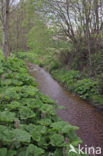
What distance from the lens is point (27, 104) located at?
378 cm

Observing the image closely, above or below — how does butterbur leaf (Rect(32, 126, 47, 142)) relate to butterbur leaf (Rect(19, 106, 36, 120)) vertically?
below

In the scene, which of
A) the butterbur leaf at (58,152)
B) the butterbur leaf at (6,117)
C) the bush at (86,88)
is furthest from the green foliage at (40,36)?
the butterbur leaf at (58,152)

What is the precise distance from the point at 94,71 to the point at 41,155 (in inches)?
301

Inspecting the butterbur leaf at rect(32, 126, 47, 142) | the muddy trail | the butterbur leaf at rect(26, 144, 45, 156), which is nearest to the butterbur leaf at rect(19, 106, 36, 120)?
the butterbur leaf at rect(32, 126, 47, 142)

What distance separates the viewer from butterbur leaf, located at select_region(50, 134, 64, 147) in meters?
2.57

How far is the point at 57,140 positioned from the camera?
2646 mm

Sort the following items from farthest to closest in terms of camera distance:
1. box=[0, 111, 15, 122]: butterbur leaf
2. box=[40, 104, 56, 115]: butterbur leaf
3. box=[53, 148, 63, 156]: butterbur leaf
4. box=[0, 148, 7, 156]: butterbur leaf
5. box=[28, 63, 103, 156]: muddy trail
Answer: box=[28, 63, 103, 156]: muddy trail, box=[40, 104, 56, 115]: butterbur leaf, box=[0, 111, 15, 122]: butterbur leaf, box=[53, 148, 63, 156]: butterbur leaf, box=[0, 148, 7, 156]: butterbur leaf

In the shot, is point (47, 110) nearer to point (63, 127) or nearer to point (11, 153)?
point (63, 127)

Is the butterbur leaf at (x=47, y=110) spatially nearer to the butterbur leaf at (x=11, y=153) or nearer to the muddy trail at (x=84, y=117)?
the butterbur leaf at (x=11, y=153)

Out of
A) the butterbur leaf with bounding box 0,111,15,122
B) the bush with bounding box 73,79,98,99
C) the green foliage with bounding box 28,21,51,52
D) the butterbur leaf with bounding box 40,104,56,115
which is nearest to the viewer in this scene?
the butterbur leaf with bounding box 0,111,15,122

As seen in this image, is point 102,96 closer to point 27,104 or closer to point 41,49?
point 27,104

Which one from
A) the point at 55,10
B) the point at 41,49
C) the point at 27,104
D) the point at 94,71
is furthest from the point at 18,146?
the point at 41,49

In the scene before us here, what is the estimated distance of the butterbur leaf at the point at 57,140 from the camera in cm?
257

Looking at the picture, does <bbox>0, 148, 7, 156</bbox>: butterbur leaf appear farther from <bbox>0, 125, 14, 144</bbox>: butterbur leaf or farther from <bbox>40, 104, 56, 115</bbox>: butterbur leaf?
<bbox>40, 104, 56, 115</bbox>: butterbur leaf
